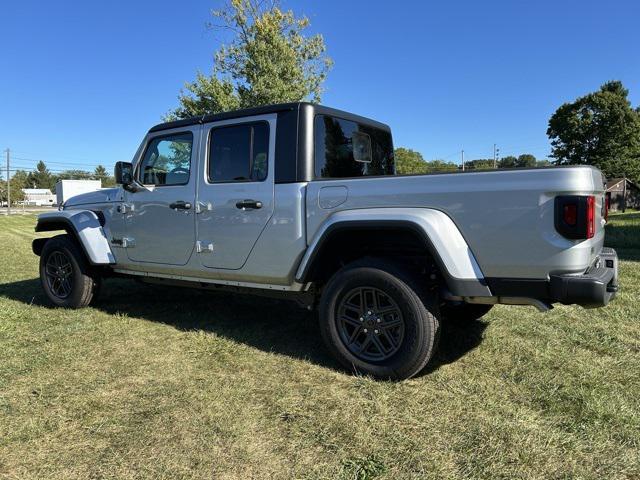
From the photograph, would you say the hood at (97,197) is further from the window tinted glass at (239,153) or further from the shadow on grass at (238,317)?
the window tinted glass at (239,153)

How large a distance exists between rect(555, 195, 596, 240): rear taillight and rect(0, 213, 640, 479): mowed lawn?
41.1 inches

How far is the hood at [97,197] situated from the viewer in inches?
204

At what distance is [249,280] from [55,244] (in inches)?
110

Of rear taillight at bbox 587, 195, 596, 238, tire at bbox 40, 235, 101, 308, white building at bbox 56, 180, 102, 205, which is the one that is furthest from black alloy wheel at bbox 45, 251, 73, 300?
white building at bbox 56, 180, 102, 205

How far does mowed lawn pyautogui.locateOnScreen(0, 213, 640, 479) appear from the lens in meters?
2.39

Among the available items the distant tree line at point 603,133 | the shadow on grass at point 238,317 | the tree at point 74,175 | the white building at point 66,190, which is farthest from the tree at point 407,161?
the tree at point 74,175

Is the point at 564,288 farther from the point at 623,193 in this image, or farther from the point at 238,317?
the point at 623,193

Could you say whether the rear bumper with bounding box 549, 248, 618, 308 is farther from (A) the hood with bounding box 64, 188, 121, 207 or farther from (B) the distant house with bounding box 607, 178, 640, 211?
(B) the distant house with bounding box 607, 178, 640, 211

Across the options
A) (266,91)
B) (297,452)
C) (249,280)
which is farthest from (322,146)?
(266,91)

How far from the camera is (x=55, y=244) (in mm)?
5504

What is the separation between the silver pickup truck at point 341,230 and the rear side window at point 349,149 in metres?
0.02

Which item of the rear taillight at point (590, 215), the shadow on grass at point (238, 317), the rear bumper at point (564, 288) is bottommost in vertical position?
the shadow on grass at point (238, 317)

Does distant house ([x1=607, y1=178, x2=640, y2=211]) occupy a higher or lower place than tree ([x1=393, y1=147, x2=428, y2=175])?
lower

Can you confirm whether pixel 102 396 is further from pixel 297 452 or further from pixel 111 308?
pixel 111 308
